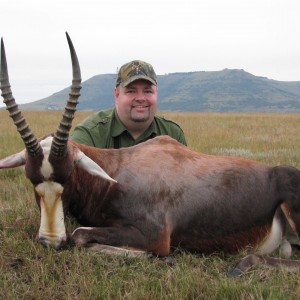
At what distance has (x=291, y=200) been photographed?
16.7ft

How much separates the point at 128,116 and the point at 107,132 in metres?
0.41

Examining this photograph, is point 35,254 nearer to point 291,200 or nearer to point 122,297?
point 122,297

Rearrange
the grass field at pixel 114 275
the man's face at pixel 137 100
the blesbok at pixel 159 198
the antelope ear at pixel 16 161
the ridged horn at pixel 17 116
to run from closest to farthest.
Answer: the grass field at pixel 114 275
the ridged horn at pixel 17 116
the blesbok at pixel 159 198
the antelope ear at pixel 16 161
the man's face at pixel 137 100

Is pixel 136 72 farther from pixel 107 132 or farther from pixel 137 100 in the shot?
pixel 107 132

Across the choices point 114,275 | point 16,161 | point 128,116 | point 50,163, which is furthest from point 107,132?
point 114,275

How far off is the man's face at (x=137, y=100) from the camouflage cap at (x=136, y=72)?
10 centimetres

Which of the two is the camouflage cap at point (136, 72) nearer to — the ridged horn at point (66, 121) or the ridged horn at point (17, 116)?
the ridged horn at point (66, 121)

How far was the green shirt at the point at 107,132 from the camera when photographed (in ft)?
22.2

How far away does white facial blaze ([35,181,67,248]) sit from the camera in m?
4.28

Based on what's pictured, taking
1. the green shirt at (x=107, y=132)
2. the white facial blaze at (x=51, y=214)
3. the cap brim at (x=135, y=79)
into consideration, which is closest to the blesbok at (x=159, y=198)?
the white facial blaze at (x=51, y=214)

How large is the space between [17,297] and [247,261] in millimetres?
2086

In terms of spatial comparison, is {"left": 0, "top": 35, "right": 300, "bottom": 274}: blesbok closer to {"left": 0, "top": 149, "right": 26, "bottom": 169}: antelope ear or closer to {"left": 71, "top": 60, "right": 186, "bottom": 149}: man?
{"left": 0, "top": 149, "right": 26, "bottom": 169}: antelope ear

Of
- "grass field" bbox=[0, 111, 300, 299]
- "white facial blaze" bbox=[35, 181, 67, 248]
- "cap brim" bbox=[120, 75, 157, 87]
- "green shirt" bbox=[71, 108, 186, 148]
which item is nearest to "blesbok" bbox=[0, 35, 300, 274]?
"white facial blaze" bbox=[35, 181, 67, 248]

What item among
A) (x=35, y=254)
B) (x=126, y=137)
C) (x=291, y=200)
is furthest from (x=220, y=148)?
(x=35, y=254)
